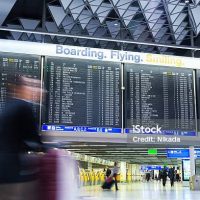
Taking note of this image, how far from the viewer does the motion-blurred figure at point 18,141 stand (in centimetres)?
272

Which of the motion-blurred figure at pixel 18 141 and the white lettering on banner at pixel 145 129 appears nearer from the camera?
the motion-blurred figure at pixel 18 141

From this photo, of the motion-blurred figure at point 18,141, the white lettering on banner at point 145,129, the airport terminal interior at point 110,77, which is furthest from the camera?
the white lettering on banner at point 145,129

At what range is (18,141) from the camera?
286 cm

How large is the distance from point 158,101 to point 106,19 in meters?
5.76

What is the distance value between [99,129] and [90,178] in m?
23.3

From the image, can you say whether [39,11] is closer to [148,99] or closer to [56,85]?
[56,85]

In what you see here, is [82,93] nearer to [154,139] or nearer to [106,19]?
[154,139]

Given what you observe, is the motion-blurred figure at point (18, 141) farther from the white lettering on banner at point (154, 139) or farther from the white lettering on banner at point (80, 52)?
the white lettering on banner at point (154, 139)

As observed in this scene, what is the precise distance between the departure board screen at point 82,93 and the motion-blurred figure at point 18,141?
14361mm

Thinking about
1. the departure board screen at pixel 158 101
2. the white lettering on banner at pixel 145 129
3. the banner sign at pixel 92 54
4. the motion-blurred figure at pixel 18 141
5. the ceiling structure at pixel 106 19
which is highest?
the ceiling structure at pixel 106 19

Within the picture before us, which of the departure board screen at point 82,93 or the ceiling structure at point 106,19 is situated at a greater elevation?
the ceiling structure at point 106,19

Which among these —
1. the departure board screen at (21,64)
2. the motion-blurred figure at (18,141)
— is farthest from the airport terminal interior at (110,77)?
the motion-blurred figure at (18,141)

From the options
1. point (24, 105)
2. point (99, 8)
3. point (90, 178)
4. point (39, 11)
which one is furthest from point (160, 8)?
point (90, 178)

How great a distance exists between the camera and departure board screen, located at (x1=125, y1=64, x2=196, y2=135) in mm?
18516
